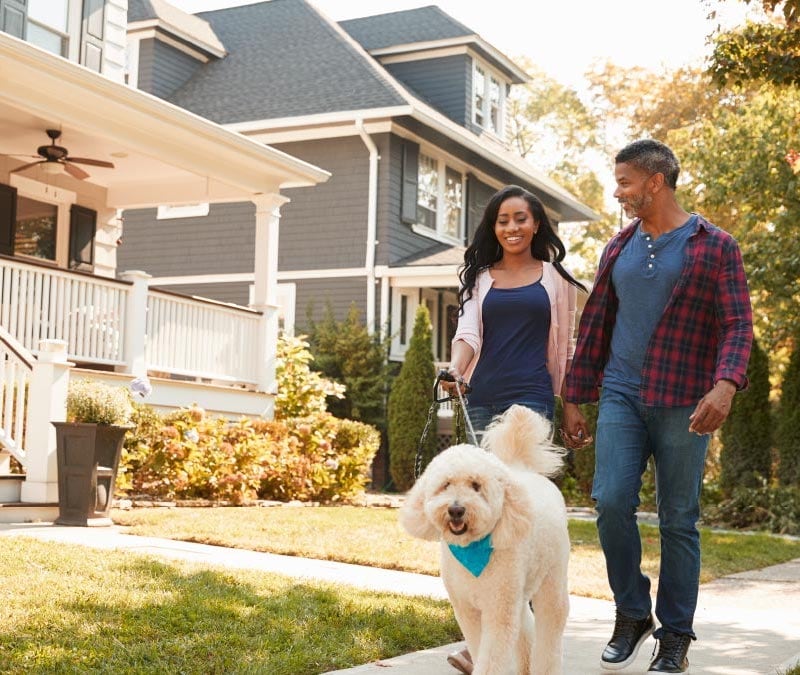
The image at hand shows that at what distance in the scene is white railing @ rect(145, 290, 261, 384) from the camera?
13.5 metres

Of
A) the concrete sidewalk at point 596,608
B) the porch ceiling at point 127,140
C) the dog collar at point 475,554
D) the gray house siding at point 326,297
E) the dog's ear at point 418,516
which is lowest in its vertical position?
the concrete sidewalk at point 596,608

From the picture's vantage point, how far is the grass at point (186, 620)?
4.25 meters

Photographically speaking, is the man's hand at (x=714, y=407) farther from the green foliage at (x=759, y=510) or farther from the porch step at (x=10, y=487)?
the green foliage at (x=759, y=510)

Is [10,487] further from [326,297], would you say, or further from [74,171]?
[326,297]

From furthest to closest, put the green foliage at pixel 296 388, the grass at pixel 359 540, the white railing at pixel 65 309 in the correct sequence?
the green foliage at pixel 296 388
the white railing at pixel 65 309
the grass at pixel 359 540

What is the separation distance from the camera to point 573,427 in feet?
16.2

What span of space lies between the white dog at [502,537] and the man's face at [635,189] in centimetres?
113

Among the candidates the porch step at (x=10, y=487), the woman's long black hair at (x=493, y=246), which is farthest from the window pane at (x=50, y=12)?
the woman's long black hair at (x=493, y=246)

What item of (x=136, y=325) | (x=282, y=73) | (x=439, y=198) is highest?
(x=282, y=73)

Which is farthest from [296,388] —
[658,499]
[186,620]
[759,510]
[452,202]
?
[658,499]

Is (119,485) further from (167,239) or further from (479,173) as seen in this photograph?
(479,173)

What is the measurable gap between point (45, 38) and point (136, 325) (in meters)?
4.21

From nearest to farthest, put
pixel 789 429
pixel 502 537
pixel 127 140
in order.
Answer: pixel 502 537
pixel 127 140
pixel 789 429

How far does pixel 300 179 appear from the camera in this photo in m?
15.1
